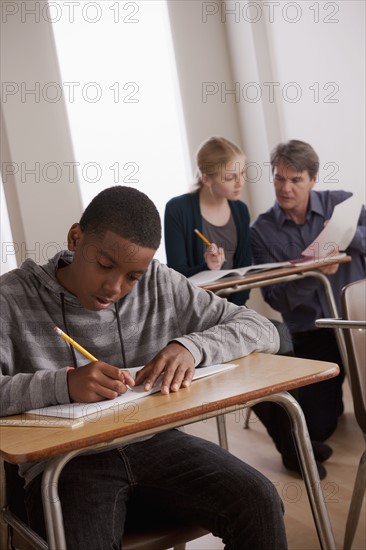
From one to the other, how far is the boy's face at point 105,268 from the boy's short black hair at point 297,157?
1.94 m

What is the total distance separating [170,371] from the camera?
1479 mm

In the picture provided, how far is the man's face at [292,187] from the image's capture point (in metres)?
3.43

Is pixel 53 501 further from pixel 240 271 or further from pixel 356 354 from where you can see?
pixel 240 271

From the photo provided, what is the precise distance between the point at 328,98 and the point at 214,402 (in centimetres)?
353

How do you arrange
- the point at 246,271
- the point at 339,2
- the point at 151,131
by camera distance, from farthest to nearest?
the point at 151,131 < the point at 339,2 < the point at 246,271

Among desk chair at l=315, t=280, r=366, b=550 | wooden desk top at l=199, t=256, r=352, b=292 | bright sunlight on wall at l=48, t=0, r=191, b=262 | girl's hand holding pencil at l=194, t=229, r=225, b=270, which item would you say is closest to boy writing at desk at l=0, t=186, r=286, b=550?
desk chair at l=315, t=280, r=366, b=550

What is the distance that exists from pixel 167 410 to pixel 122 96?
152 inches

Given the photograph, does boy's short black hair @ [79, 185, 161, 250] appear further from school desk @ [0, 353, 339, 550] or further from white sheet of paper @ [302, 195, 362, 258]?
white sheet of paper @ [302, 195, 362, 258]

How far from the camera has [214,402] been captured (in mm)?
1303

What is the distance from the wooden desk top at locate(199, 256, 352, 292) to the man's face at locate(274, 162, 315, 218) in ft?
1.24

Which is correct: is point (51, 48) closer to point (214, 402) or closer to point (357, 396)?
point (357, 396)

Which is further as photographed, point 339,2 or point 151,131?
point 151,131

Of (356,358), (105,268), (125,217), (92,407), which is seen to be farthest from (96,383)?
(356,358)

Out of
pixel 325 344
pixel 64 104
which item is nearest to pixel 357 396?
pixel 325 344
